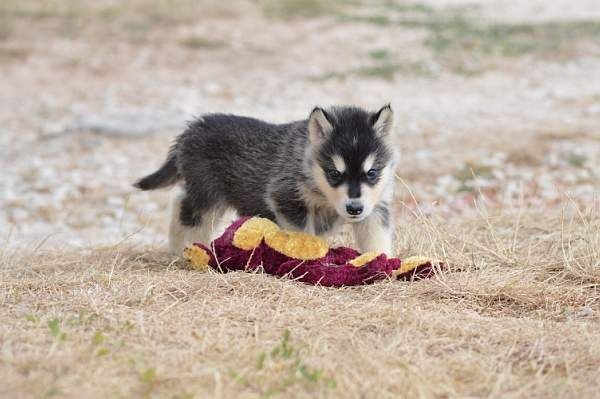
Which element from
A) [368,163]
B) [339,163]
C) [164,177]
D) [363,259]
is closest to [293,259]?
[363,259]

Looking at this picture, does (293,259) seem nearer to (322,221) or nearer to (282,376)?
(322,221)

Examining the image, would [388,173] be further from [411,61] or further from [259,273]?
[411,61]

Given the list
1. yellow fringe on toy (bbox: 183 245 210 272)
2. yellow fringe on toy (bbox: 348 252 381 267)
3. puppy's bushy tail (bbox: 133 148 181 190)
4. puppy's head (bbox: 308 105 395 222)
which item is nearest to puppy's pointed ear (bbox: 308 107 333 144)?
puppy's head (bbox: 308 105 395 222)

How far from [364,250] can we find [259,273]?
3.24 ft

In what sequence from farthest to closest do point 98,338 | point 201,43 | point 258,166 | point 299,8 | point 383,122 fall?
point 299,8 < point 201,43 < point 258,166 < point 383,122 < point 98,338

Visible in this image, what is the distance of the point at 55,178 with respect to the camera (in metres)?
12.8

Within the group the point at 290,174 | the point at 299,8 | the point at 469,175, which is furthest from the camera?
the point at 299,8

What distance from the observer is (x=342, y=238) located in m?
7.96

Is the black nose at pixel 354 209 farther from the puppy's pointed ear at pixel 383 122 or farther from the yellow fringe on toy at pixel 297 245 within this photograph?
the puppy's pointed ear at pixel 383 122

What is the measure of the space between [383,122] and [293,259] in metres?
1.32

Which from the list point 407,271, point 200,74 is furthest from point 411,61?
point 407,271

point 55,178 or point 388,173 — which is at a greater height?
point 388,173

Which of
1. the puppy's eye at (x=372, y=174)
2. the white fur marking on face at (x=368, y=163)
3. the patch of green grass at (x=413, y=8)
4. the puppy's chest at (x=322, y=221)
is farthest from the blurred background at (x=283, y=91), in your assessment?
the white fur marking on face at (x=368, y=163)

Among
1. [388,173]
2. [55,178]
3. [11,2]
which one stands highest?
[11,2]
